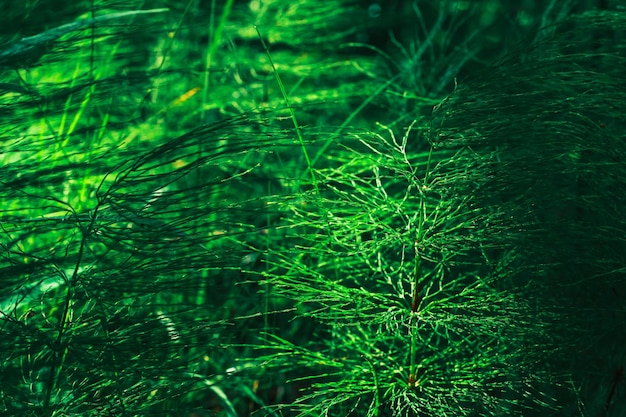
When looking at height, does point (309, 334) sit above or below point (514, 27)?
below

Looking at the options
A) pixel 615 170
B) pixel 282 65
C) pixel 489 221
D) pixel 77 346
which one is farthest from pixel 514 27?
pixel 77 346

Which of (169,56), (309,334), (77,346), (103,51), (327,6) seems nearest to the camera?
(77,346)

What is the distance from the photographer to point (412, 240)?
3.27 ft

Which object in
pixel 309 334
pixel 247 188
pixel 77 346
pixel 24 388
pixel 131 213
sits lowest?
pixel 309 334

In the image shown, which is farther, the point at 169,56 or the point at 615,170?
the point at 169,56

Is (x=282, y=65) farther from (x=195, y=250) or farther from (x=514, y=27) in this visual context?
(x=195, y=250)

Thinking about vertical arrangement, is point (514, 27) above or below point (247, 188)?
above

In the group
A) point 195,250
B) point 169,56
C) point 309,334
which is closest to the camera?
point 195,250

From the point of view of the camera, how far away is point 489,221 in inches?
39.6

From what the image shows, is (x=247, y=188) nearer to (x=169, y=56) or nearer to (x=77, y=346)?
(x=169, y=56)

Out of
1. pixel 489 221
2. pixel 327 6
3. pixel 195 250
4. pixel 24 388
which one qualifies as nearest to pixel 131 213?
pixel 195 250

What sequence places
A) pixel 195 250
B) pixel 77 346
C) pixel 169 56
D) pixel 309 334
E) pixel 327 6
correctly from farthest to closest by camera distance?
pixel 327 6 → pixel 169 56 → pixel 309 334 → pixel 195 250 → pixel 77 346

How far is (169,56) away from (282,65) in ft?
1.00

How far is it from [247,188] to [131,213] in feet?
2.51
